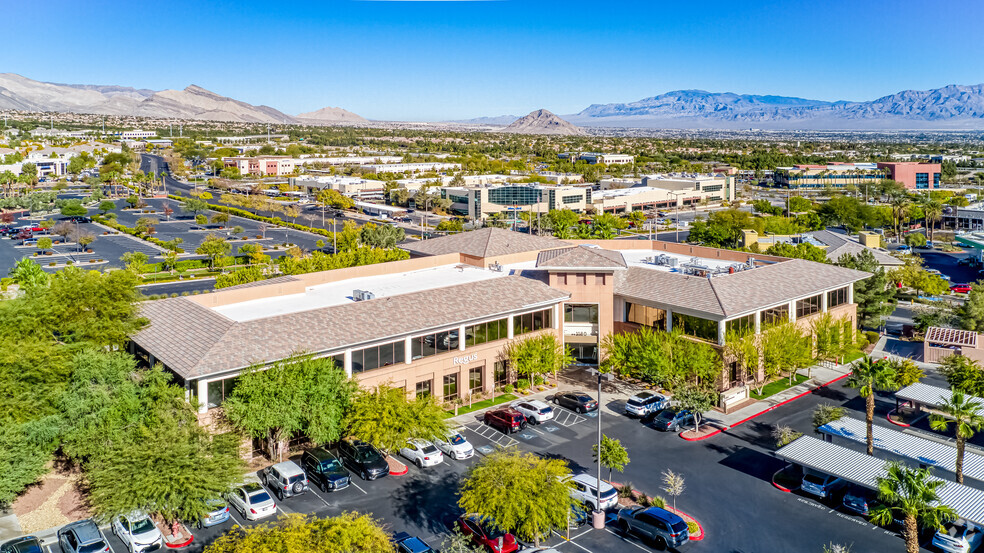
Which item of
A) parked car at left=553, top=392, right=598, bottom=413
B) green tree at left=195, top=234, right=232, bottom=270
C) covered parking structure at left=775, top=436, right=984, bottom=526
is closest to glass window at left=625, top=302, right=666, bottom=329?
parked car at left=553, top=392, right=598, bottom=413

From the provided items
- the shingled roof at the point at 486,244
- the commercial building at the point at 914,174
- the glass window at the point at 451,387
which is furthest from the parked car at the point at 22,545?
A: the commercial building at the point at 914,174

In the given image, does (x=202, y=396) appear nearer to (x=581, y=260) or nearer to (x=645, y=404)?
(x=645, y=404)

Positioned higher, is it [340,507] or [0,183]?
[0,183]

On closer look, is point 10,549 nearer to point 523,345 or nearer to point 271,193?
point 523,345

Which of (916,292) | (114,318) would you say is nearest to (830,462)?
(114,318)

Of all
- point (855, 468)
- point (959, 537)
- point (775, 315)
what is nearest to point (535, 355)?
point (775, 315)

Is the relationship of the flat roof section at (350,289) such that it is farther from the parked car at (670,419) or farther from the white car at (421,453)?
the parked car at (670,419)

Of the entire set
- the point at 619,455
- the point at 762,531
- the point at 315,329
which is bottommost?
the point at 762,531
